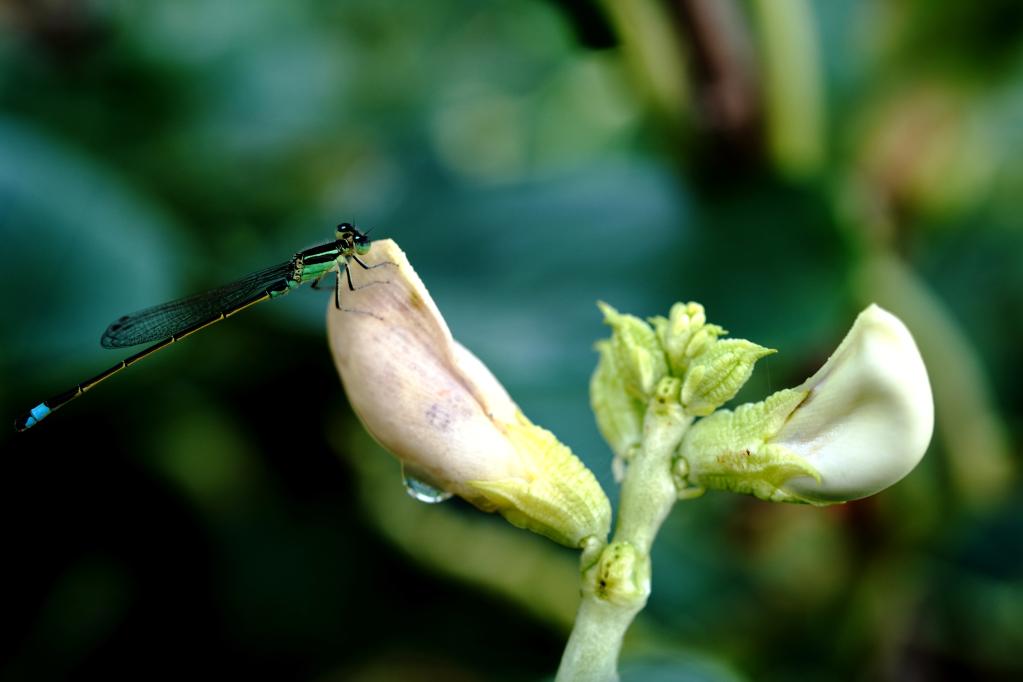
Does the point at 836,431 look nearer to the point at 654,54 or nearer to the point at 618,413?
the point at 618,413

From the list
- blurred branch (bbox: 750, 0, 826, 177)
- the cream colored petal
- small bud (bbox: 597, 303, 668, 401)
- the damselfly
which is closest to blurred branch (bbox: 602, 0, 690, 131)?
blurred branch (bbox: 750, 0, 826, 177)

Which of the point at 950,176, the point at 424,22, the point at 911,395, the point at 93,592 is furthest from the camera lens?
the point at 424,22

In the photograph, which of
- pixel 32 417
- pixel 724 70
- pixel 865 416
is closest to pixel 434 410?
pixel 865 416

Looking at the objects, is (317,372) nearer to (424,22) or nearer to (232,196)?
(232,196)

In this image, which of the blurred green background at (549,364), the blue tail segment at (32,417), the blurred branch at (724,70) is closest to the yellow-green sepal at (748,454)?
the blurred green background at (549,364)

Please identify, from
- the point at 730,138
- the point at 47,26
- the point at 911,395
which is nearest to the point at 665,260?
the point at 730,138

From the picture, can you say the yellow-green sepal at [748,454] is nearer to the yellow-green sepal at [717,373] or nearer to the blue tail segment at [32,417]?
the yellow-green sepal at [717,373]

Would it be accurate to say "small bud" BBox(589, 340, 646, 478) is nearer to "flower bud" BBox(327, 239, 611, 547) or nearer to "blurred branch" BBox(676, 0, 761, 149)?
"flower bud" BBox(327, 239, 611, 547)
